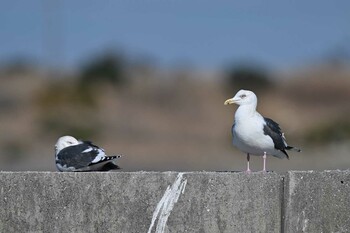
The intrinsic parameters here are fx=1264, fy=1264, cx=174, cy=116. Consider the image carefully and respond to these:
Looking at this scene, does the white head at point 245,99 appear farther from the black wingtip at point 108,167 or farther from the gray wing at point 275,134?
the black wingtip at point 108,167

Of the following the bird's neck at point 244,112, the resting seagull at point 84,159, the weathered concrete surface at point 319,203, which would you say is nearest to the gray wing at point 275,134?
the bird's neck at point 244,112

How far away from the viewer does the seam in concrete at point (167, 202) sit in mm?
8508

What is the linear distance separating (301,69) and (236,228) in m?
71.2

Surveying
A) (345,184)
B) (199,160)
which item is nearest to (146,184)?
(345,184)

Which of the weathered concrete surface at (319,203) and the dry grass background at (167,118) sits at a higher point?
the weathered concrete surface at (319,203)

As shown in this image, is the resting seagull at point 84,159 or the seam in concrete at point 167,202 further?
the resting seagull at point 84,159

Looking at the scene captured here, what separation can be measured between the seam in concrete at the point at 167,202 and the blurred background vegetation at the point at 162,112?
20315 millimetres

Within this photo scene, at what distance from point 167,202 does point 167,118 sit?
52.3 metres

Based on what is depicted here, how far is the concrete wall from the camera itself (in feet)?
27.6

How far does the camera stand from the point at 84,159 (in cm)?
1007

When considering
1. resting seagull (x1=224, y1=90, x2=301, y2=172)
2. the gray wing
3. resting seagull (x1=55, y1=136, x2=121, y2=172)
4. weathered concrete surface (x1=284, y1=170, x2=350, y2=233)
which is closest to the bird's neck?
resting seagull (x1=224, y1=90, x2=301, y2=172)

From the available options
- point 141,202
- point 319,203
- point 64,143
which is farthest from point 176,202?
point 64,143

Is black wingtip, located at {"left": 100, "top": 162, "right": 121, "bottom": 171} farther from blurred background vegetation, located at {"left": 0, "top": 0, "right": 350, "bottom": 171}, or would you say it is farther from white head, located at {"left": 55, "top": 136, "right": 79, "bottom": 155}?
blurred background vegetation, located at {"left": 0, "top": 0, "right": 350, "bottom": 171}

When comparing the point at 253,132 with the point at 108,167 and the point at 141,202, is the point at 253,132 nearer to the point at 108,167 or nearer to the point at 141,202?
the point at 108,167
